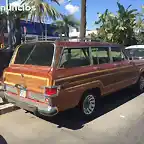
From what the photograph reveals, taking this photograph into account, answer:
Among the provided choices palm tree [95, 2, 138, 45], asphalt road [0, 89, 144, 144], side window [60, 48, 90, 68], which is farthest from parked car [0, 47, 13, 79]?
palm tree [95, 2, 138, 45]

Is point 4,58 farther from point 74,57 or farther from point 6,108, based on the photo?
point 74,57

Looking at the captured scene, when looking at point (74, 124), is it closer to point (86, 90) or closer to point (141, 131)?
point (86, 90)

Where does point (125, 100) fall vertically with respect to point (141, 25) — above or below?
below

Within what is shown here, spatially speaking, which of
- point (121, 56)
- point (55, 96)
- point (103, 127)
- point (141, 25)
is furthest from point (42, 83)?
point (141, 25)

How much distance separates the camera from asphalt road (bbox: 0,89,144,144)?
495cm

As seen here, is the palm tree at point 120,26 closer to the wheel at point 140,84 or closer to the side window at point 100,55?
the wheel at point 140,84

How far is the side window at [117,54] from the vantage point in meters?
7.23

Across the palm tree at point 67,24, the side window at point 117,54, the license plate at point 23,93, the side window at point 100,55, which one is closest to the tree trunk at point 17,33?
the side window at point 117,54

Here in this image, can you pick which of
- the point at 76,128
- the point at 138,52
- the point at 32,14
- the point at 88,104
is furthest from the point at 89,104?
the point at 32,14

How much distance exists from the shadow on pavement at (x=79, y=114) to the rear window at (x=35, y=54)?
55.3 inches

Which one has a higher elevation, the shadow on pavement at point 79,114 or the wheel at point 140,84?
the wheel at point 140,84

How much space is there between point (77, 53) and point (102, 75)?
3.09ft

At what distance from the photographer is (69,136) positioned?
5.11m

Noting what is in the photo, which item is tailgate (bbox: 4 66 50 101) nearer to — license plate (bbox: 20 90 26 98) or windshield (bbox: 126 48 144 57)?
license plate (bbox: 20 90 26 98)
